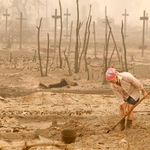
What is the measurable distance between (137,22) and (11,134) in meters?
49.5

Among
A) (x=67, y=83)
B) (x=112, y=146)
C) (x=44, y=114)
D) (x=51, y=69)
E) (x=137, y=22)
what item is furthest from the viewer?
(x=137, y=22)

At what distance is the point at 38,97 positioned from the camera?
772 cm

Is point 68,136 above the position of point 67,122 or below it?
above

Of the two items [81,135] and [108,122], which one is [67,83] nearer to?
[108,122]

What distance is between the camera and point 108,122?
557 centimetres

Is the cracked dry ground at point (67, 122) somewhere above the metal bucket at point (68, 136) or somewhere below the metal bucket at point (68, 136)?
below

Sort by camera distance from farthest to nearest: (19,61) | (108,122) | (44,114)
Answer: (19,61)
(44,114)
(108,122)

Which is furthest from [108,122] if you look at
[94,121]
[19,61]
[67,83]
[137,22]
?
[137,22]

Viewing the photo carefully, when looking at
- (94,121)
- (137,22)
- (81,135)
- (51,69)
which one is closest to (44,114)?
(94,121)

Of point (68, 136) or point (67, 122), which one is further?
point (67, 122)

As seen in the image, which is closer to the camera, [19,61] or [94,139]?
[94,139]

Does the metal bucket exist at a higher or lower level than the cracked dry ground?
higher

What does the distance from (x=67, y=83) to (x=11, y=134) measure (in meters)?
4.98

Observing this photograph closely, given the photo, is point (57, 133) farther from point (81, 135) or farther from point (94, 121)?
point (94, 121)
